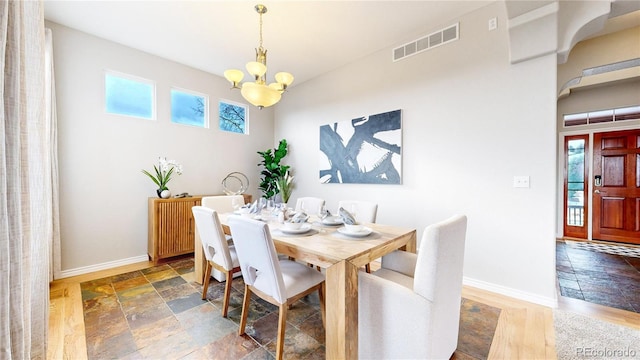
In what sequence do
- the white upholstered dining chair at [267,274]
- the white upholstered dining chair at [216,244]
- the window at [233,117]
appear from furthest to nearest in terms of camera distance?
the window at [233,117]
the white upholstered dining chair at [216,244]
the white upholstered dining chair at [267,274]

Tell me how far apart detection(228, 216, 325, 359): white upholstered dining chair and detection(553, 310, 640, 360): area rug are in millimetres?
1755

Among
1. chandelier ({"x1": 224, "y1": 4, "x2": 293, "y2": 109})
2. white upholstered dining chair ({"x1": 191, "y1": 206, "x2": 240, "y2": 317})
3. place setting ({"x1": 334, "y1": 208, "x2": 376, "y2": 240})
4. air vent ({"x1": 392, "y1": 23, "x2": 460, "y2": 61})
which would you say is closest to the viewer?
place setting ({"x1": 334, "y1": 208, "x2": 376, "y2": 240})

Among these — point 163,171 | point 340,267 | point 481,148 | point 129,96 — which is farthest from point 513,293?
point 129,96

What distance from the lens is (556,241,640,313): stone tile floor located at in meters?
2.33

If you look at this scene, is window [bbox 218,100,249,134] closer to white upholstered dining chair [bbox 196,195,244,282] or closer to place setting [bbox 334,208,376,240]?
white upholstered dining chair [bbox 196,195,244,282]

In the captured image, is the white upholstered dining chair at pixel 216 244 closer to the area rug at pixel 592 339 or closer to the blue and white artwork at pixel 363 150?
the blue and white artwork at pixel 363 150

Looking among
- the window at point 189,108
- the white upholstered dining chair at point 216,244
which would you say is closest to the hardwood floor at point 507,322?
the white upholstered dining chair at point 216,244

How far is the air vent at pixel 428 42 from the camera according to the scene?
2.75 metres

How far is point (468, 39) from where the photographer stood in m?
2.65

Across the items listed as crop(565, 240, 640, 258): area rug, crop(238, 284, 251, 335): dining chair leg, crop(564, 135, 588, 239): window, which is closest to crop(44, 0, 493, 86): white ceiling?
crop(238, 284, 251, 335): dining chair leg

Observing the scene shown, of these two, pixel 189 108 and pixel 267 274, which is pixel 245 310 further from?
pixel 189 108

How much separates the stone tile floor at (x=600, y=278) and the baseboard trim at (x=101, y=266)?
503 centimetres

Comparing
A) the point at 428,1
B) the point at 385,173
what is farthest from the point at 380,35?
the point at 385,173

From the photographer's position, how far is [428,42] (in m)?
2.93
